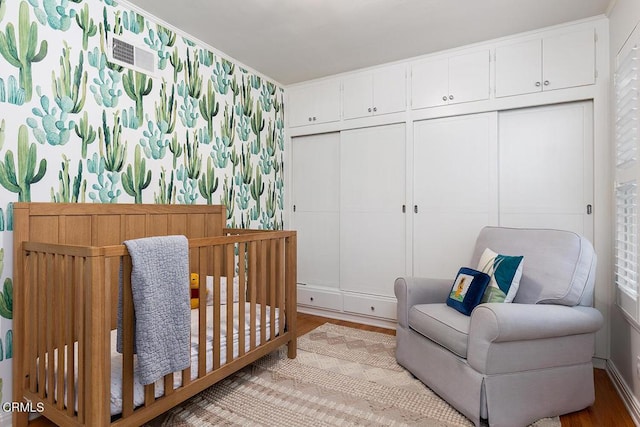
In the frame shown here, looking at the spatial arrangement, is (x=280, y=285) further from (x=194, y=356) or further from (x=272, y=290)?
(x=194, y=356)

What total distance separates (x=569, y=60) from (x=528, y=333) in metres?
2.00

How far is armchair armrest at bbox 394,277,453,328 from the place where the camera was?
2.24 metres

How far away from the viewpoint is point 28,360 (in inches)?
65.1

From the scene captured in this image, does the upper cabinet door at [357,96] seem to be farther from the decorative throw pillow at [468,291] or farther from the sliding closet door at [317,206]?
the decorative throw pillow at [468,291]

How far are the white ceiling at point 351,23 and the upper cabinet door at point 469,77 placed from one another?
125 millimetres

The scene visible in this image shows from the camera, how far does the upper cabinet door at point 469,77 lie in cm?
273

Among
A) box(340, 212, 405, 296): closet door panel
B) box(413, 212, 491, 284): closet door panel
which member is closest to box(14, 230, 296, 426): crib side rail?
box(340, 212, 405, 296): closet door panel

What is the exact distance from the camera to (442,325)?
188 centimetres

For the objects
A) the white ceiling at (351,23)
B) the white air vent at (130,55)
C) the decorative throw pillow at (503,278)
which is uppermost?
the white ceiling at (351,23)

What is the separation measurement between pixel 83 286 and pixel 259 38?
2191 millimetres

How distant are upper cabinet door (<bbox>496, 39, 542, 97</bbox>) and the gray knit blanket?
101 inches

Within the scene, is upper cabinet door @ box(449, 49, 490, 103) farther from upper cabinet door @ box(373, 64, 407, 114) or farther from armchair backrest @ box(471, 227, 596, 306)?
armchair backrest @ box(471, 227, 596, 306)

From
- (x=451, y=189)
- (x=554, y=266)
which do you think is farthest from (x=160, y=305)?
(x=451, y=189)

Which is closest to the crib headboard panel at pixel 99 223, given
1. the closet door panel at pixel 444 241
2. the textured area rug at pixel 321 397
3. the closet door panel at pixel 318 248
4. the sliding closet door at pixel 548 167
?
the textured area rug at pixel 321 397
